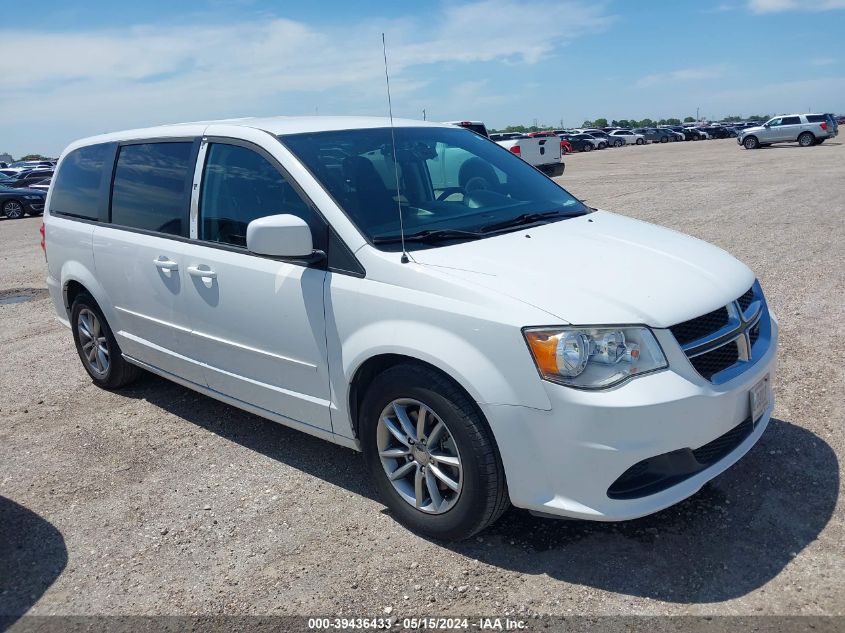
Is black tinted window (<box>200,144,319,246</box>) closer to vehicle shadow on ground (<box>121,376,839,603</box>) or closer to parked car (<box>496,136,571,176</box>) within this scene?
vehicle shadow on ground (<box>121,376,839,603</box>)

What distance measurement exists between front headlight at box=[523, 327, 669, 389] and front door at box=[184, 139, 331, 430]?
46.8 inches

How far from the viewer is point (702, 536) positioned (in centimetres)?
322

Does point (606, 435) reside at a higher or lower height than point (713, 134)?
higher

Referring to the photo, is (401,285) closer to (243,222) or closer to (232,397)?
(243,222)

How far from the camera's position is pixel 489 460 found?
300cm

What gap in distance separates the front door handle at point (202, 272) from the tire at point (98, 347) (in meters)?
1.51

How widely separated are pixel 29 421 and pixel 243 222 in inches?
99.9

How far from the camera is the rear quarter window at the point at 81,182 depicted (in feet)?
17.3

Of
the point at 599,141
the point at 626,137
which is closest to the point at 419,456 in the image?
the point at 599,141

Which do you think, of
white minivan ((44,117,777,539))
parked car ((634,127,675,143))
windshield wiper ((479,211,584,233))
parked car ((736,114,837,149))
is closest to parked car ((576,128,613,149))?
parked car ((634,127,675,143))

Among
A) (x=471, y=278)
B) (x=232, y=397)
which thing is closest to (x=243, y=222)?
(x=232, y=397)

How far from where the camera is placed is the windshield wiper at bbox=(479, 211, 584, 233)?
3.72 m

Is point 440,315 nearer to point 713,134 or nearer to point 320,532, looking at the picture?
point 320,532

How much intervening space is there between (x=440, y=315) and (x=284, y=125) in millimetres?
1752
